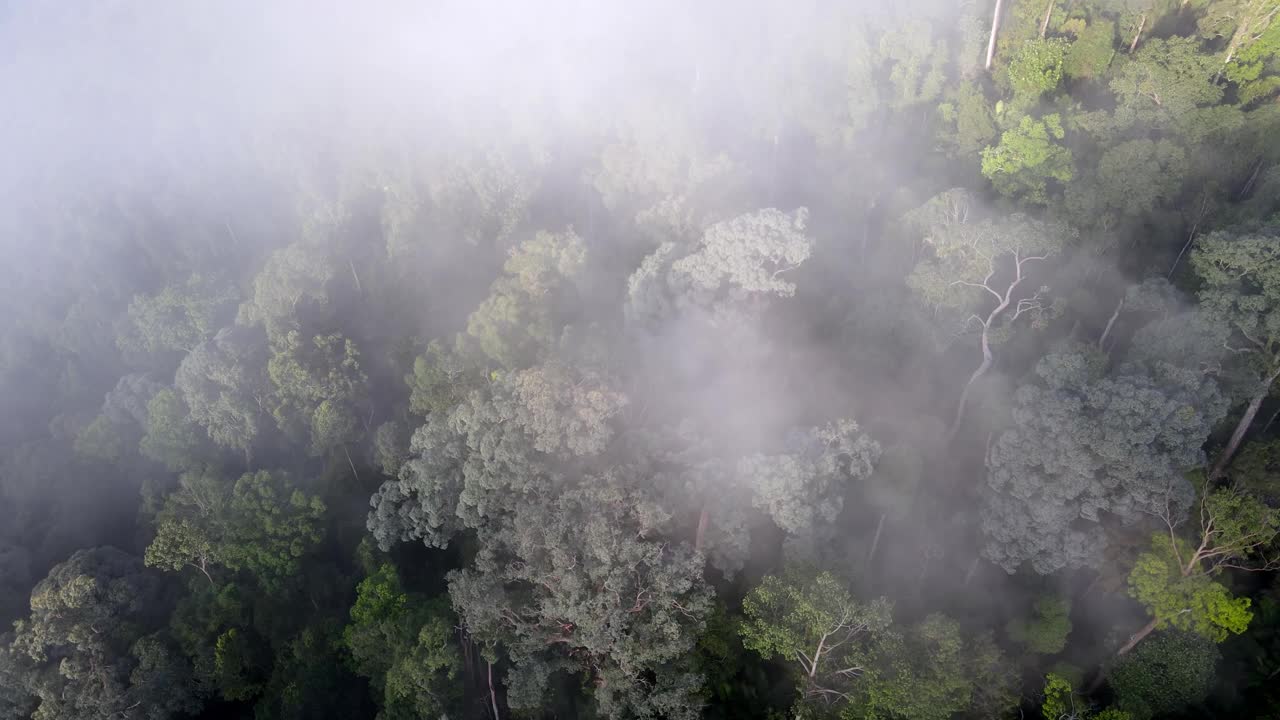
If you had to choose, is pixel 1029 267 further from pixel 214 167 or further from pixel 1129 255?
pixel 214 167

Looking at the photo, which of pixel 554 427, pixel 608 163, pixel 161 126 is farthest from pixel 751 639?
pixel 161 126

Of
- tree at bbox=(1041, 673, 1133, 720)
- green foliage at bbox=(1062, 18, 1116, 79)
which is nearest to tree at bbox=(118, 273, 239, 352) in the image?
tree at bbox=(1041, 673, 1133, 720)

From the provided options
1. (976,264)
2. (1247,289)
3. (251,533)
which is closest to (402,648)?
(251,533)

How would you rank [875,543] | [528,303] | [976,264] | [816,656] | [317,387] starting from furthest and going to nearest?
[317,387] → [528,303] → [875,543] → [976,264] → [816,656]

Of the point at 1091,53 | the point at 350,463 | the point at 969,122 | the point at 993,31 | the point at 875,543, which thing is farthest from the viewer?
the point at 350,463

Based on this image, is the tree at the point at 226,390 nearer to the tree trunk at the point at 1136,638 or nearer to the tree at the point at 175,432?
the tree at the point at 175,432

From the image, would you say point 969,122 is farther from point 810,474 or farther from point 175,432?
point 175,432

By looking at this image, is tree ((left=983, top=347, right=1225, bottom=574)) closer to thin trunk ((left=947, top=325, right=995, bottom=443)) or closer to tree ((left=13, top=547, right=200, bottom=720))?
thin trunk ((left=947, top=325, right=995, bottom=443))
